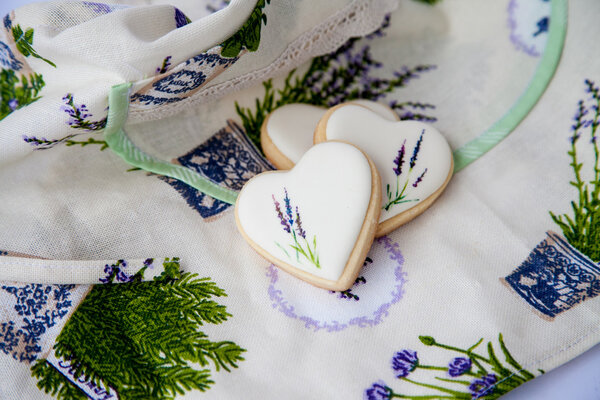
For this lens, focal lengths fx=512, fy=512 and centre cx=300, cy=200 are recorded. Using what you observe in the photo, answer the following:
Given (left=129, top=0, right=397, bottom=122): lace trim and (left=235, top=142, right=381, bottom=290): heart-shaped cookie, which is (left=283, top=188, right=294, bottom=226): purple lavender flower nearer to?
(left=235, top=142, right=381, bottom=290): heart-shaped cookie

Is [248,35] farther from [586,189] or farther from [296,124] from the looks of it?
[586,189]

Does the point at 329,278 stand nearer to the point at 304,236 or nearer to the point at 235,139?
the point at 304,236

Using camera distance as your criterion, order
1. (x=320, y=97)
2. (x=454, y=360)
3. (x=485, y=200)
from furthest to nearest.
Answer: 1. (x=320, y=97)
2. (x=485, y=200)
3. (x=454, y=360)

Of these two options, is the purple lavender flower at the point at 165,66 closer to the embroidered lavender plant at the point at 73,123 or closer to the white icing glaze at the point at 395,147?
the embroidered lavender plant at the point at 73,123

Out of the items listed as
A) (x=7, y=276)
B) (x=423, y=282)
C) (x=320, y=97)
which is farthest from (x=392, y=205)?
(x=7, y=276)

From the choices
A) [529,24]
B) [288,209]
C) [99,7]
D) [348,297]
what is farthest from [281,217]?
[529,24]

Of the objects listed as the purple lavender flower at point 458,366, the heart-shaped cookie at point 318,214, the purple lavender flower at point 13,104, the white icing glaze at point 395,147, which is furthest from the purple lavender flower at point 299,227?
the purple lavender flower at point 13,104
